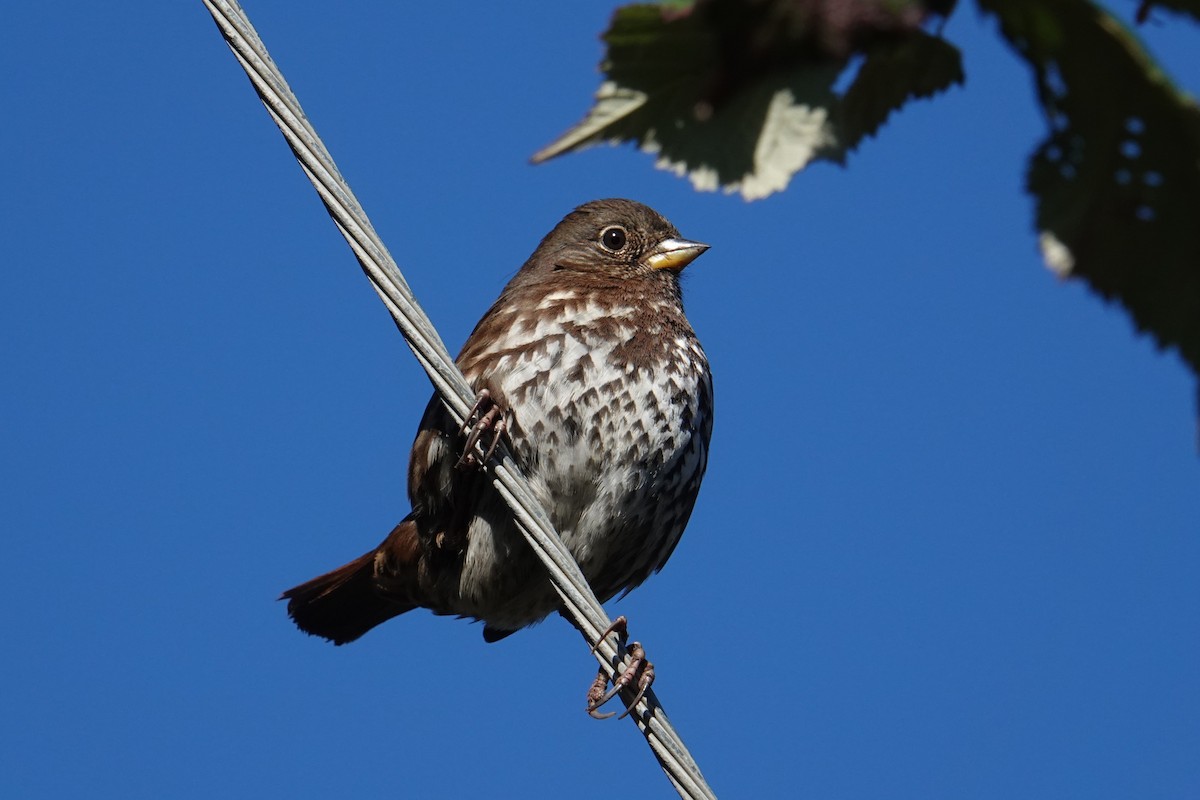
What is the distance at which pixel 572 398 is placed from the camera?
176 inches

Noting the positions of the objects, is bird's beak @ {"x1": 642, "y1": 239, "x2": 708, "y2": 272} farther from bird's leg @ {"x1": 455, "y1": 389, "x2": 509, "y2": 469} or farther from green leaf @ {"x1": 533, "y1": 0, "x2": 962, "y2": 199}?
green leaf @ {"x1": 533, "y1": 0, "x2": 962, "y2": 199}

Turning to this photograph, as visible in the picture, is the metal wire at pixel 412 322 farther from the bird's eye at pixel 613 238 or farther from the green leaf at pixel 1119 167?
the green leaf at pixel 1119 167

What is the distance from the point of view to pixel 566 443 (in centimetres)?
447

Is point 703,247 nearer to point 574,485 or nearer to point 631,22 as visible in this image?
point 574,485

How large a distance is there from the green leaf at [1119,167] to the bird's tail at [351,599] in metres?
4.41

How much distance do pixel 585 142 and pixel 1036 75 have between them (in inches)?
16.1

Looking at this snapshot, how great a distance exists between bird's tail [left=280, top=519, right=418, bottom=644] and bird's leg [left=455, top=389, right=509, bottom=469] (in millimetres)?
1162

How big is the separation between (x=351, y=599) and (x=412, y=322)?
301 cm

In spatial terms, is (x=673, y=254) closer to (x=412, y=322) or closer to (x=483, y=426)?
(x=483, y=426)

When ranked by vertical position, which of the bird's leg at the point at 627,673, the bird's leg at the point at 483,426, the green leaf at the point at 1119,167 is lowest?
the green leaf at the point at 1119,167

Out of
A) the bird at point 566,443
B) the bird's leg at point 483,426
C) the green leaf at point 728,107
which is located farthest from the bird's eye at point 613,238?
the green leaf at point 728,107

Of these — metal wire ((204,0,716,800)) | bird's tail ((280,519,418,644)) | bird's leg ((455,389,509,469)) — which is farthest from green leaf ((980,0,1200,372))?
bird's tail ((280,519,418,644))

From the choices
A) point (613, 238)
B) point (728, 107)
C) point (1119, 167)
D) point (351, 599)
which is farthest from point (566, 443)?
point (1119, 167)

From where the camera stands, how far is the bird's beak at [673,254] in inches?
215
